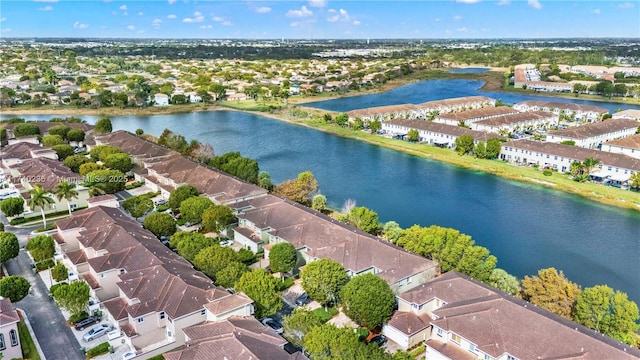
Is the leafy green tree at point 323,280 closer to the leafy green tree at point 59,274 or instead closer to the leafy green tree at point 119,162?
the leafy green tree at point 59,274

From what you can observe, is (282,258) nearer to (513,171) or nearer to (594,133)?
(513,171)

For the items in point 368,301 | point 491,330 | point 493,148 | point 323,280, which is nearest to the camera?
point 491,330

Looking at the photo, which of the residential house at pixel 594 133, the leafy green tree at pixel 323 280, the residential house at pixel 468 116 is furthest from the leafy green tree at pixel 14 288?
the residential house at pixel 468 116

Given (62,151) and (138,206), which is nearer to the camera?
(138,206)

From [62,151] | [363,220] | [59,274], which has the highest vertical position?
[62,151]

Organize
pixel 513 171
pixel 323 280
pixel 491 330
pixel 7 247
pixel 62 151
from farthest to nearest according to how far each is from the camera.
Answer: pixel 513 171 → pixel 62 151 → pixel 7 247 → pixel 323 280 → pixel 491 330

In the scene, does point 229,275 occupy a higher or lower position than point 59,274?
higher

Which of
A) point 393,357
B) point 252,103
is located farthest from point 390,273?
point 252,103

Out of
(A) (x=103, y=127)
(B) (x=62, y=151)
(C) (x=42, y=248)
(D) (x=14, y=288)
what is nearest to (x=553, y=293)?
(D) (x=14, y=288)

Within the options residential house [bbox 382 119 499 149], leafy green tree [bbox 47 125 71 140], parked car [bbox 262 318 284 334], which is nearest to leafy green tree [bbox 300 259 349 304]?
parked car [bbox 262 318 284 334]
